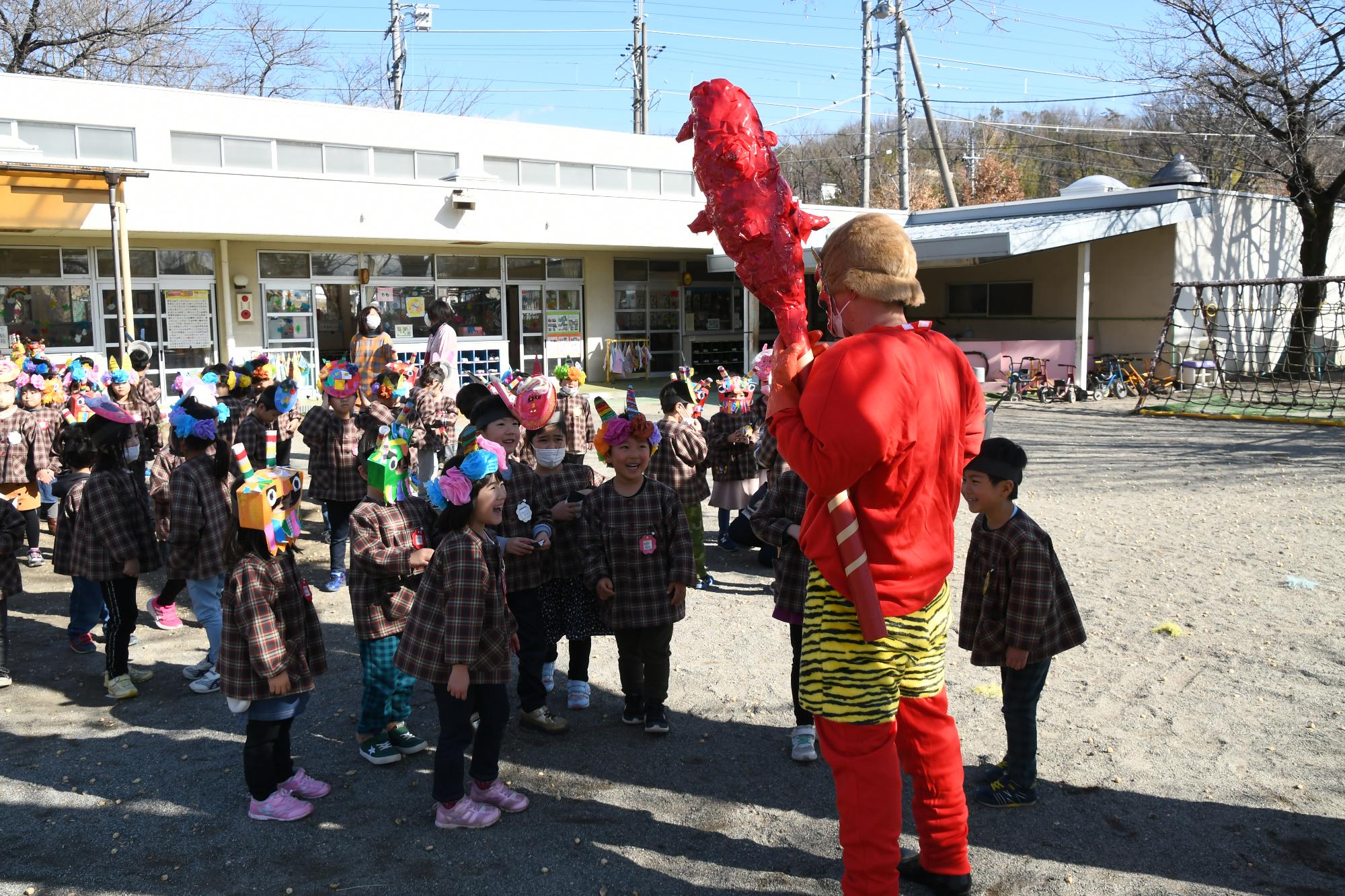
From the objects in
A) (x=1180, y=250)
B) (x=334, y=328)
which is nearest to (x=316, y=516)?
(x=334, y=328)

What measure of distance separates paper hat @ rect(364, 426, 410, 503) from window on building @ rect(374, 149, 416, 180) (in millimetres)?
17583

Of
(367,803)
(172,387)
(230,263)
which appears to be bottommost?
(367,803)

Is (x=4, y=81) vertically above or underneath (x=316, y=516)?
above

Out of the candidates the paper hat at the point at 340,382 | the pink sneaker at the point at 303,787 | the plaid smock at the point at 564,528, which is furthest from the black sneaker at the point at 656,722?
the paper hat at the point at 340,382

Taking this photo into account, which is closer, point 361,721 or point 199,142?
point 361,721

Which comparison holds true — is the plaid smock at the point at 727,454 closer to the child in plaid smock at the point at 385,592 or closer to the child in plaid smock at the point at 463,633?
the child in plaid smock at the point at 385,592

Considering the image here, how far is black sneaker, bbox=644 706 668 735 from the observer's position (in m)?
4.73

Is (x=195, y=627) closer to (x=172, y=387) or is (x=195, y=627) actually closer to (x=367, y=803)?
(x=367, y=803)

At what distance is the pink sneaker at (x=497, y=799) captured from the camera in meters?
3.98

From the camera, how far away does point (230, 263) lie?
1955 cm

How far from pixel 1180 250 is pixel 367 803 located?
2213 centimetres

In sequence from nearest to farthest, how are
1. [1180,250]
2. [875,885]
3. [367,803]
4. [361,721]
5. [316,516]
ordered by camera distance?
[875,885] → [367,803] → [361,721] → [316,516] → [1180,250]

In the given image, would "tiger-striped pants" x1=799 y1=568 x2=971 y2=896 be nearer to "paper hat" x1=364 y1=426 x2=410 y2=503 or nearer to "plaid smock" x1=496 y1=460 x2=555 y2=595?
"plaid smock" x1=496 y1=460 x2=555 y2=595

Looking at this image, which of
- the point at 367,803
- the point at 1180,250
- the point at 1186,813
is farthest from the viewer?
the point at 1180,250
